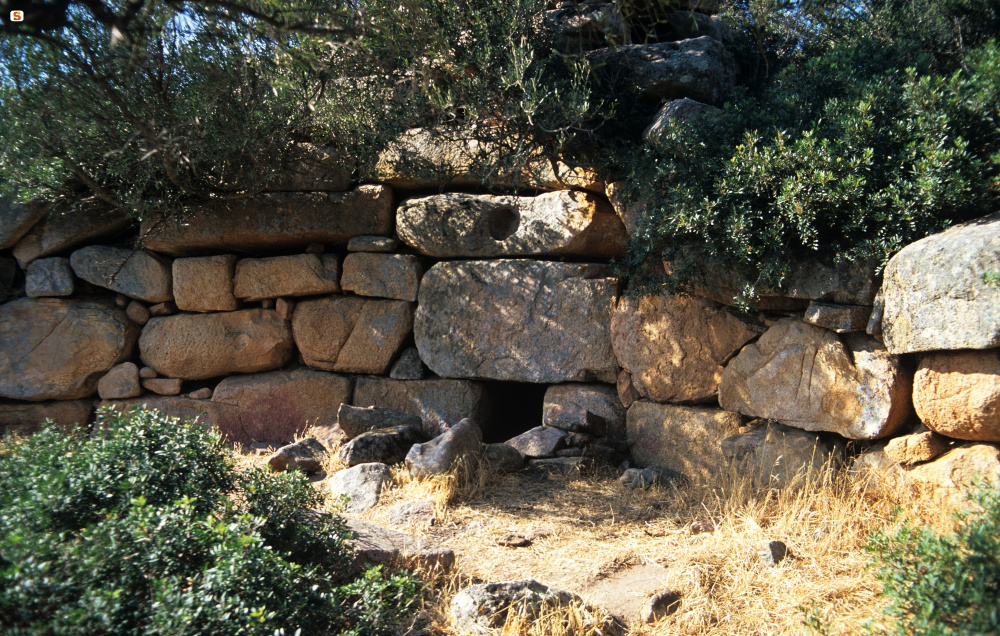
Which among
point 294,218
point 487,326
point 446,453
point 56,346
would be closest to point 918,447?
point 446,453

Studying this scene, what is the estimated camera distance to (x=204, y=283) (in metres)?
6.62

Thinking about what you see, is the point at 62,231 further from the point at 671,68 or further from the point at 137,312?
the point at 671,68

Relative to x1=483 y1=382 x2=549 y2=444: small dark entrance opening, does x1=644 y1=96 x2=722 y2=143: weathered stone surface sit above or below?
above

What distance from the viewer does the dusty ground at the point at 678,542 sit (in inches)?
136

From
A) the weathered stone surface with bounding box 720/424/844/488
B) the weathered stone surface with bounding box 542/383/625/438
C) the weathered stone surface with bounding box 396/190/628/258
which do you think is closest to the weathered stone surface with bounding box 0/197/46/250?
the weathered stone surface with bounding box 396/190/628/258

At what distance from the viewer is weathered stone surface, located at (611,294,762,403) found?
16.9ft

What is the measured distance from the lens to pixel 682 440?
5273mm

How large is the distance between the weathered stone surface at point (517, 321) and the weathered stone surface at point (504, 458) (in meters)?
0.70

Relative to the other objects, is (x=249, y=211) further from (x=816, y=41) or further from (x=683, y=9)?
(x=816, y=41)

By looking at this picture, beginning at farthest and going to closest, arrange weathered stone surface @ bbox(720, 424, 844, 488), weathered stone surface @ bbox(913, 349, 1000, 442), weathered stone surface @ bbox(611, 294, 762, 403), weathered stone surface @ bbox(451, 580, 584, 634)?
weathered stone surface @ bbox(611, 294, 762, 403), weathered stone surface @ bbox(720, 424, 844, 488), weathered stone surface @ bbox(913, 349, 1000, 442), weathered stone surface @ bbox(451, 580, 584, 634)

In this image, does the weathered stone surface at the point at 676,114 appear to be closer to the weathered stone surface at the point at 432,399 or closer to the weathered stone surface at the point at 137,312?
the weathered stone surface at the point at 432,399

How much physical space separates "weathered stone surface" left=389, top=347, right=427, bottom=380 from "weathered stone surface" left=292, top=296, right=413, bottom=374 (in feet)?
0.28

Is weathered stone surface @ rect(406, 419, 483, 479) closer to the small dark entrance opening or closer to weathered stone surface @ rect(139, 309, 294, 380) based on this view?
the small dark entrance opening

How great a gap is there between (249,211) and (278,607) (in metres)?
4.40
